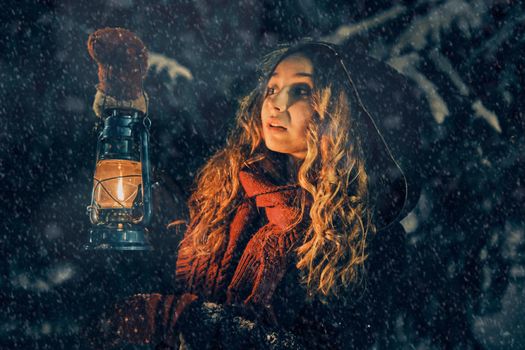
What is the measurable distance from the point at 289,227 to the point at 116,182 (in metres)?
0.61

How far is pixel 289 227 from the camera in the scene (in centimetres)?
186

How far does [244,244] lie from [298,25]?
1.07 metres

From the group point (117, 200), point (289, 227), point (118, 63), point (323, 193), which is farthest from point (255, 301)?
point (118, 63)

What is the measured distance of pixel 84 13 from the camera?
2289 mm

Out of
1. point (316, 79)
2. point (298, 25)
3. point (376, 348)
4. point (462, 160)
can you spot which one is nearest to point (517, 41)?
point (462, 160)

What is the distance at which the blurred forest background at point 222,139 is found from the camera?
2174 mm

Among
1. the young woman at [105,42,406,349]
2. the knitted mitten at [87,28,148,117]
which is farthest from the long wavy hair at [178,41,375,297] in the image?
the knitted mitten at [87,28,148,117]

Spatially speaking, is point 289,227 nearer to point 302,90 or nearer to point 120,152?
point 302,90

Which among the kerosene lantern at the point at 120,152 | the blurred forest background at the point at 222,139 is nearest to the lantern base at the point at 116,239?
the kerosene lantern at the point at 120,152

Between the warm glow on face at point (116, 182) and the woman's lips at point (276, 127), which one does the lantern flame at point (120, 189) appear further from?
the woman's lips at point (276, 127)

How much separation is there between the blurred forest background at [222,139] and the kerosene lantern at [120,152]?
0.23 meters

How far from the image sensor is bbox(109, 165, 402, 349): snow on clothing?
5.63ft

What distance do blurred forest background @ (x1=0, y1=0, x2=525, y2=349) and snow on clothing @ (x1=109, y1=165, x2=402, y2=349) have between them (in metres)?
0.24

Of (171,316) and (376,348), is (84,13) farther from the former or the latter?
(376,348)
